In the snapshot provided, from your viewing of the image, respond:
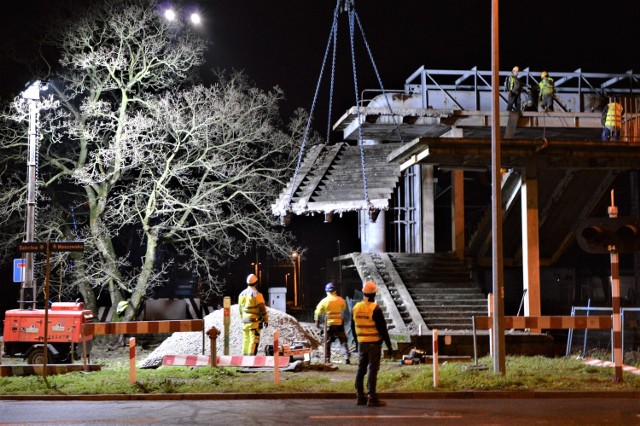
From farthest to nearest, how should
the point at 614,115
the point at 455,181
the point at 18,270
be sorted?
the point at 455,181 < the point at 614,115 < the point at 18,270

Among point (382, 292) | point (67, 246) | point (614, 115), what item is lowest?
point (382, 292)

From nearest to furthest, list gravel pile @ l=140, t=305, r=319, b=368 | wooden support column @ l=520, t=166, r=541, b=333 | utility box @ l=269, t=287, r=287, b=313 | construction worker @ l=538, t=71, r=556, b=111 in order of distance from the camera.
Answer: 1. gravel pile @ l=140, t=305, r=319, b=368
2. wooden support column @ l=520, t=166, r=541, b=333
3. construction worker @ l=538, t=71, r=556, b=111
4. utility box @ l=269, t=287, r=287, b=313

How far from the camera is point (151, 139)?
25.6 m

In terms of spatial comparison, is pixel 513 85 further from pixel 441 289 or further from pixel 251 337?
pixel 251 337

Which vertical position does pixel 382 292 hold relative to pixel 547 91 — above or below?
below

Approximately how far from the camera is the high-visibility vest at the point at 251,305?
17844mm

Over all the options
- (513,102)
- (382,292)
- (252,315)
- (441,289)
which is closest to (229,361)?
(252,315)

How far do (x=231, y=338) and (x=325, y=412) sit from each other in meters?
11.3

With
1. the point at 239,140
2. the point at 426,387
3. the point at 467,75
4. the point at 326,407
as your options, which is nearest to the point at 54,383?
the point at 326,407

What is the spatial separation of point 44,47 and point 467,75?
1616cm

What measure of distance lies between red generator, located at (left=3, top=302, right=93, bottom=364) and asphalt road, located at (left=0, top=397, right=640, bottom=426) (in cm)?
640

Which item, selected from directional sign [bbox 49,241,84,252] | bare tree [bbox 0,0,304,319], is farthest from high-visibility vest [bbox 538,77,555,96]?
directional sign [bbox 49,241,84,252]

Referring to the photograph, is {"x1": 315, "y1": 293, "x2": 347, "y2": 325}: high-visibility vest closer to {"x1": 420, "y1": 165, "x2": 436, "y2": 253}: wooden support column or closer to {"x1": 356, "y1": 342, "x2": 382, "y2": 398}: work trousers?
{"x1": 356, "y1": 342, "x2": 382, "y2": 398}: work trousers

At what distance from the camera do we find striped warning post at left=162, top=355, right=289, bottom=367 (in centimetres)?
1577
